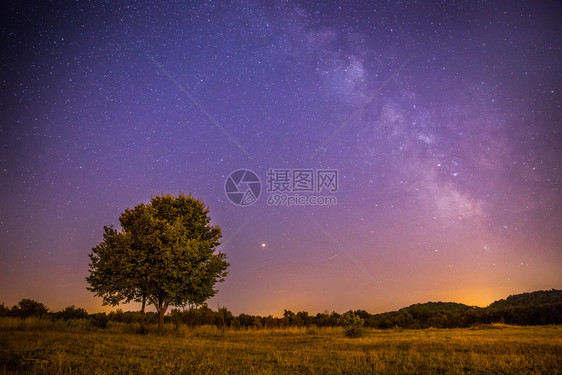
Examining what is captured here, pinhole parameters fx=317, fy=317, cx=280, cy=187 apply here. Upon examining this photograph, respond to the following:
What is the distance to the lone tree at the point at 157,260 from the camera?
22.8 metres

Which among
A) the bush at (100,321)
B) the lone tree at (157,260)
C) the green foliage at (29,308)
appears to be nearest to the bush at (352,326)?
the lone tree at (157,260)

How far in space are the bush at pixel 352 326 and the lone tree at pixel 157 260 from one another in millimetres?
11014

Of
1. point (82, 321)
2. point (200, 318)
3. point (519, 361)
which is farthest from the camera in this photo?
point (200, 318)

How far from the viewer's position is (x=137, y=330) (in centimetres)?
2356

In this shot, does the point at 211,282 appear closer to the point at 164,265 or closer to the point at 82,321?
the point at 164,265

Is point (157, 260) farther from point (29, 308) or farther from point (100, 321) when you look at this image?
point (29, 308)

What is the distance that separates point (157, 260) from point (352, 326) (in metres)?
15.5

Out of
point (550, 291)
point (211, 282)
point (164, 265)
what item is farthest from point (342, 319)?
point (550, 291)

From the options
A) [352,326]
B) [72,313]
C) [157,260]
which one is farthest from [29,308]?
[352,326]

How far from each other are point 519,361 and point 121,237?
2364 cm

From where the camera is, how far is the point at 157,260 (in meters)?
23.0

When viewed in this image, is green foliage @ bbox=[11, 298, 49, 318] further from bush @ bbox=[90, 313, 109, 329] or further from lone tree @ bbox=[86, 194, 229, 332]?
lone tree @ bbox=[86, 194, 229, 332]

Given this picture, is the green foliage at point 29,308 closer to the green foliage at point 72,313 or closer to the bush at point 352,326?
the green foliage at point 72,313

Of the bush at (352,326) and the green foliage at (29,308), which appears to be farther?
the green foliage at (29,308)
